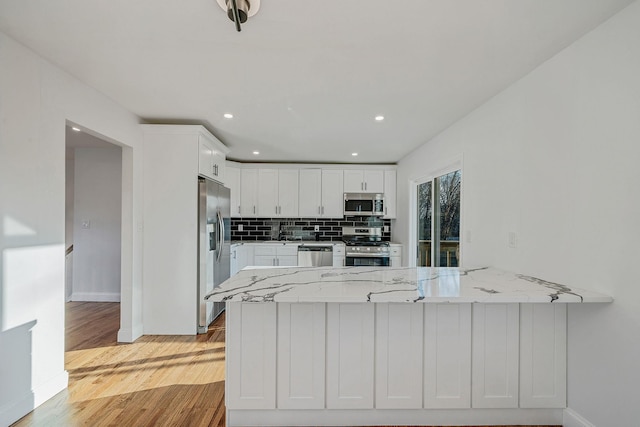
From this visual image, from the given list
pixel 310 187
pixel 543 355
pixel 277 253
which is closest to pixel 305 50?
pixel 543 355

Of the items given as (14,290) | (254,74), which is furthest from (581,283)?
(14,290)

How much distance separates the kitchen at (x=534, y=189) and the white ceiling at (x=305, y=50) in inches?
2.4

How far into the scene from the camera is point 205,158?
340cm

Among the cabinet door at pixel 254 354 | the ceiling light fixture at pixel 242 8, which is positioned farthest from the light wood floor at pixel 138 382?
the ceiling light fixture at pixel 242 8

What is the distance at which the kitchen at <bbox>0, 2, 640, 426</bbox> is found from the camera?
Result: 147 cm

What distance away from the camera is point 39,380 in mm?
2018

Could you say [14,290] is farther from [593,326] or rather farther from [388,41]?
[593,326]

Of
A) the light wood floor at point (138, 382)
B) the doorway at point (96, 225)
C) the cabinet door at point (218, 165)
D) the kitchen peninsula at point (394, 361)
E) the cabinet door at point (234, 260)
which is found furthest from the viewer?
the cabinet door at point (234, 260)

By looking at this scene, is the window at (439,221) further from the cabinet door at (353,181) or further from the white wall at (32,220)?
the white wall at (32,220)

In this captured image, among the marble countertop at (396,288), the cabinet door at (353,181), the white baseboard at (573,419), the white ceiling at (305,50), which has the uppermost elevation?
the white ceiling at (305,50)

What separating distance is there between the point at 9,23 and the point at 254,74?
4.25 ft

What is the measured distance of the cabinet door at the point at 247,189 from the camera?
5184 mm

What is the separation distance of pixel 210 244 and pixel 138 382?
Result: 1.48 meters

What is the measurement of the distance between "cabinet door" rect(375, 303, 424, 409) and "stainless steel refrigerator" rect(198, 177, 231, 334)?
2.17 meters
